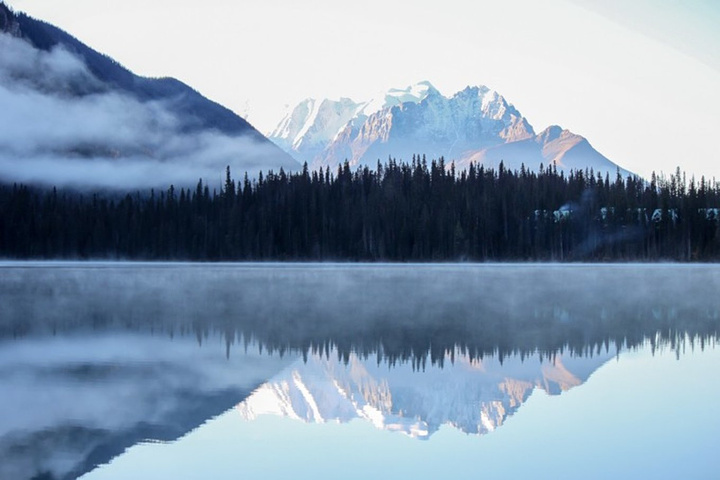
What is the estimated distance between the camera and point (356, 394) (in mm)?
16609

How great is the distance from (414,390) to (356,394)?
1.18 meters

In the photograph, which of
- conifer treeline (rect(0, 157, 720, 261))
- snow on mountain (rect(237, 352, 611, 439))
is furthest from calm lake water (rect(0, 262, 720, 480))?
conifer treeline (rect(0, 157, 720, 261))

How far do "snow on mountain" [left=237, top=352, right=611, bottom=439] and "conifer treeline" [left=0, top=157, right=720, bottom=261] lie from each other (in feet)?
322

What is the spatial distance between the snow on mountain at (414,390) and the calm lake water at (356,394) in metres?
0.06

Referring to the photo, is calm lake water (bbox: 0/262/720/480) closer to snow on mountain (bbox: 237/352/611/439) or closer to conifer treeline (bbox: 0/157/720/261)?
snow on mountain (bbox: 237/352/611/439)

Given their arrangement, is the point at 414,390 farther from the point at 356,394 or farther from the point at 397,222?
the point at 397,222

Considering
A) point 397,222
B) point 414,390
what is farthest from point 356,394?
point 397,222

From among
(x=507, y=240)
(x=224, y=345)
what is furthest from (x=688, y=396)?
(x=507, y=240)

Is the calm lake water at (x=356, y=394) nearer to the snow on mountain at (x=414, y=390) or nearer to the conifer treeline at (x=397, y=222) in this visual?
the snow on mountain at (x=414, y=390)

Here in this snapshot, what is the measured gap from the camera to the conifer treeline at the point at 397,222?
119 m

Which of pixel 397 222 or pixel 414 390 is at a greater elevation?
pixel 397 222

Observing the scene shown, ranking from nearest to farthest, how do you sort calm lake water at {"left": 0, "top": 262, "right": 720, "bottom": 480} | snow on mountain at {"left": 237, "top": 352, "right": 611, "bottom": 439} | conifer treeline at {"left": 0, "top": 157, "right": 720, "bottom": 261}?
calm lake water at {"left": 0, "top": 262, "right": 720, "bottom": 480} → snow on mountain at {"left": 237, "top": 352, "right": 611, "bottom": 439} → conifer treeline at {"left": 0, "top": 157, "right": 720, "bottom": 261}

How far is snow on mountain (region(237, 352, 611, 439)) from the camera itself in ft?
48.2

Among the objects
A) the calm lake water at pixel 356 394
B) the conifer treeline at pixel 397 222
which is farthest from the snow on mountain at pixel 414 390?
the conifer treeline at pixel 397 222
